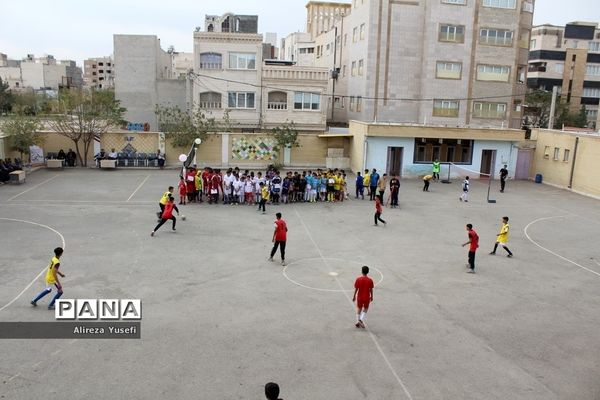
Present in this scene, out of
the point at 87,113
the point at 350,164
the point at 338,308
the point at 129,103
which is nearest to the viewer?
the point at 338,308

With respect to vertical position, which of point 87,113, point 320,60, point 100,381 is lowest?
point 100,381

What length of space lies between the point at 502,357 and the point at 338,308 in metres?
4.07

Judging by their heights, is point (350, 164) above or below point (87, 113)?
below

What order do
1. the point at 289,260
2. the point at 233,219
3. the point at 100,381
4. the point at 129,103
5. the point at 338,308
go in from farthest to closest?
the point at 129,103
the point at 233,219
the point at 289,260
the point at 338,308
the point at 100,381

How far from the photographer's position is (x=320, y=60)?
227 ft

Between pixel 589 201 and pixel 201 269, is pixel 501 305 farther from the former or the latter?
pixel 589 201

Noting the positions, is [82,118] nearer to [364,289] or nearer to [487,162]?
[487,162]

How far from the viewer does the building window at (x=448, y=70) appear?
46625mm

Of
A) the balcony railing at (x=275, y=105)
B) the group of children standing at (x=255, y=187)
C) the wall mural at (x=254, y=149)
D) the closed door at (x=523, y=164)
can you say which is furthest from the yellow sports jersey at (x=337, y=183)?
the balcony railing at (x=275, y=105)

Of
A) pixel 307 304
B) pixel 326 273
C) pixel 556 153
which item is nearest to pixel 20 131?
pixel 326 273

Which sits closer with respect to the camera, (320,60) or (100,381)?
(100,381)

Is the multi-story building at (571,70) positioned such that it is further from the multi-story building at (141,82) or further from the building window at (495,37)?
the multi-story building at (141,82)

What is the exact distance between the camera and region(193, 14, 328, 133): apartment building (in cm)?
4375

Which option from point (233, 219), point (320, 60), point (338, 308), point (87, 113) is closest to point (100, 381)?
point (338, 308)
